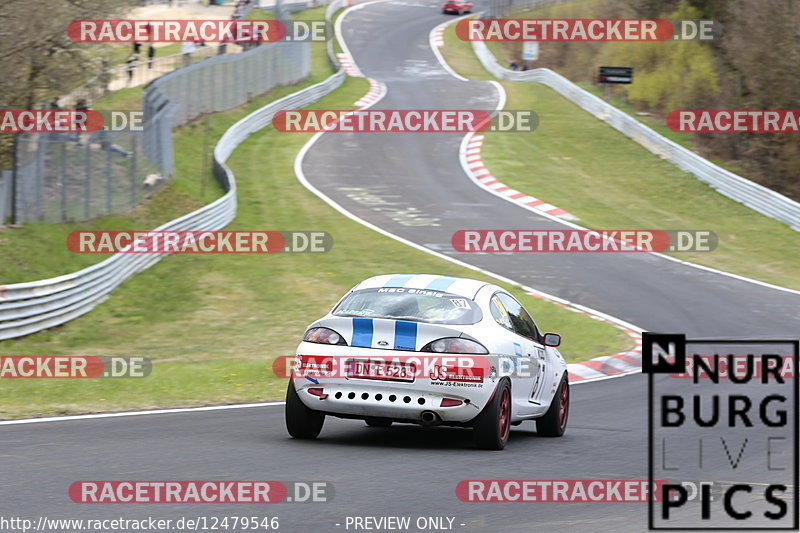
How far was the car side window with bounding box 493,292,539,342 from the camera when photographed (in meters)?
9.98

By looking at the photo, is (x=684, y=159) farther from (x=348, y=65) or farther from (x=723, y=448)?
(x=723, y=448)

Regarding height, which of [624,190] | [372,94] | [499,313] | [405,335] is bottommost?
[624,190]

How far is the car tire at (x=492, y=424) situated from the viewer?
8867mm

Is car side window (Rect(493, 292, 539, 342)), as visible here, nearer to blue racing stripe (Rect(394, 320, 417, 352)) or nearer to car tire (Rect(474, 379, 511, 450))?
car tire (Rect(474, 379, 511, 450))

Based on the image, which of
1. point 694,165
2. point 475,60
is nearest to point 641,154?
point 694,165

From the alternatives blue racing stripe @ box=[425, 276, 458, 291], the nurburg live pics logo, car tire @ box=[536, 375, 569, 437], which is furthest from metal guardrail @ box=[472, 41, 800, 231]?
blue racing stripe @ box=[425, 276, 458, 291]

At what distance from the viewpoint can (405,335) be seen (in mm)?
8828

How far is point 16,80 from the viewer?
74.5 feet

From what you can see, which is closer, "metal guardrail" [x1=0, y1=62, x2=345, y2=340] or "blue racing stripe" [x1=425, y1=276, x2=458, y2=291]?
"blue racing stripe" [x1=425, y1=276, x2=458, y2=291]

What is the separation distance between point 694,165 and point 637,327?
1737cm

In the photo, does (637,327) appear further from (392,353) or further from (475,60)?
(475,60)

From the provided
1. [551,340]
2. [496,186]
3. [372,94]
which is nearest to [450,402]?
[551,340]

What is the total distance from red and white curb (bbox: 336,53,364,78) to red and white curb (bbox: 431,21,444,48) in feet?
25.2

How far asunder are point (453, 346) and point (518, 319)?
57.9 inches
